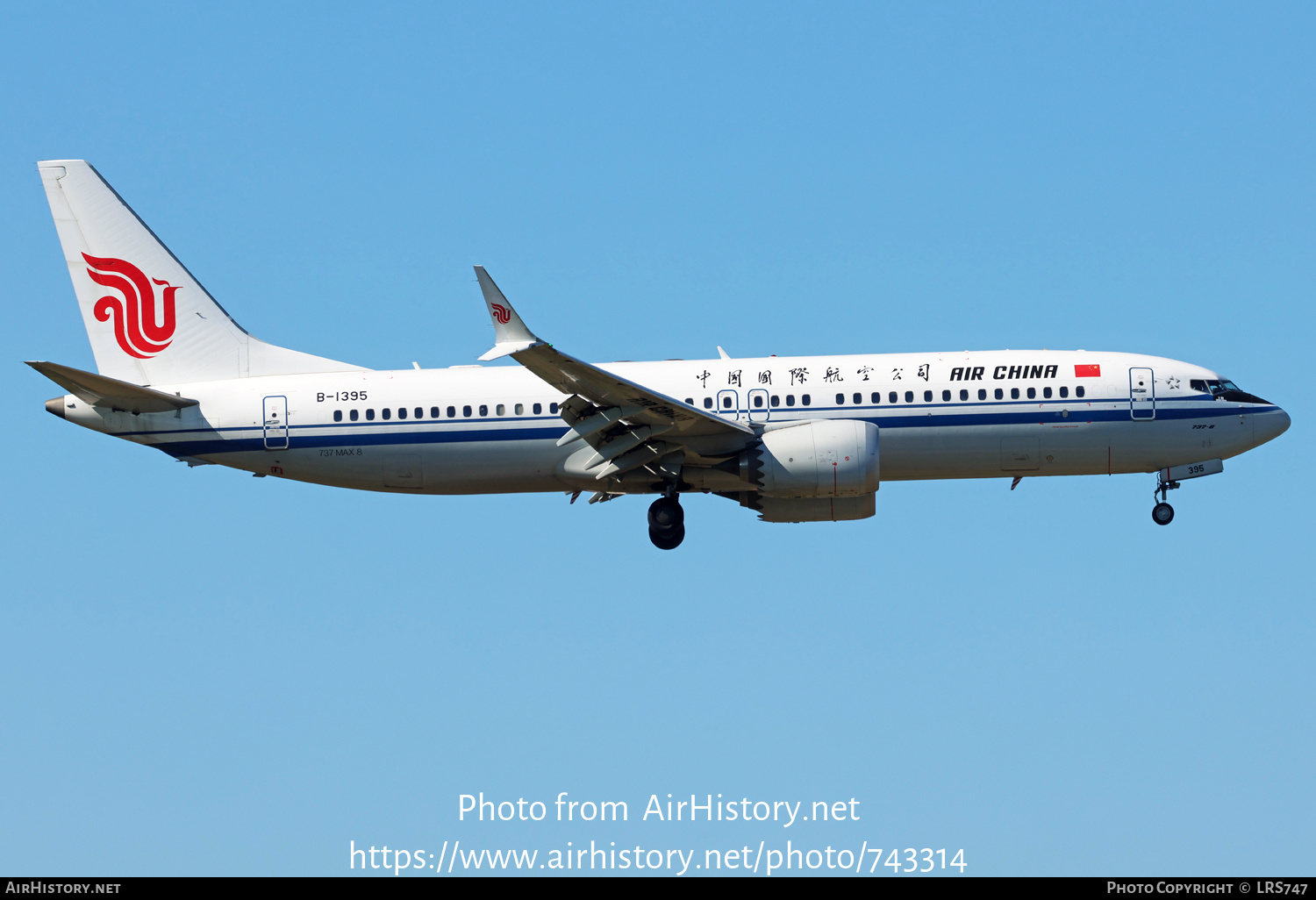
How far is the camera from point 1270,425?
3344 cm

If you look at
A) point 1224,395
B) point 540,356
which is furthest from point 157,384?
point 1224,395

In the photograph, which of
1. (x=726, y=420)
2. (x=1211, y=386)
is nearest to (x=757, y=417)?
(x=726, y=420)

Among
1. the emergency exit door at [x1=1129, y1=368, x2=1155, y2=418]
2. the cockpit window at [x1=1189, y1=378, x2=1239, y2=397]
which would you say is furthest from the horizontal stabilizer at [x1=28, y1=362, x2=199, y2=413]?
the cockpit window at [x1=1189, y1=378, x2=1239, y2=397]

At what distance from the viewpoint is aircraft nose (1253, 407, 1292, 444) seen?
3334cm

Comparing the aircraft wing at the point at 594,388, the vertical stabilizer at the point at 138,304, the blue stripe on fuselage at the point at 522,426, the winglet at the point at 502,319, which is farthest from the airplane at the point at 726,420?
the winglet at the point at 502,319

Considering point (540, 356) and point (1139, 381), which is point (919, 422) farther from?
point (540, 356)

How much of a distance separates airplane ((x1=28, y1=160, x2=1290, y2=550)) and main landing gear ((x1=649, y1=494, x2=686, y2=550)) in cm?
4

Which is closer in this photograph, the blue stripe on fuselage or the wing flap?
the wing flap

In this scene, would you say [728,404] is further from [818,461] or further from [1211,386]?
[1211,386]

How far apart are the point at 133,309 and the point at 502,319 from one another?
1260cm

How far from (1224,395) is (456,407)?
1791cm

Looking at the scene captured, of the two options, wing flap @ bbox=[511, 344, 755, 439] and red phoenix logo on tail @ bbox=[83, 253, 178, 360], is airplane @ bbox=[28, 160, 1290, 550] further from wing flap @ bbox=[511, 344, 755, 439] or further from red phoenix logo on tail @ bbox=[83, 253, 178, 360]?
red phoenix logo on tail @ bbox=[83, 253, 178, 360]

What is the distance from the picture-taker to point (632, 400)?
1184 inches

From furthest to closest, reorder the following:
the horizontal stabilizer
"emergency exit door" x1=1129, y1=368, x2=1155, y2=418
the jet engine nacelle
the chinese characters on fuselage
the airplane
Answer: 1. "emergency exit door" x1=1129, y1=368, x2=1155, y2=418
2. the chinese characters on fuselage
3. the airplane
4. the horizontal stabilizer
5. the jet engine nacelle
